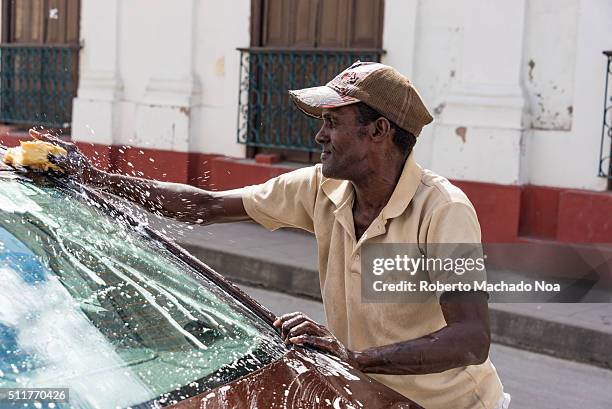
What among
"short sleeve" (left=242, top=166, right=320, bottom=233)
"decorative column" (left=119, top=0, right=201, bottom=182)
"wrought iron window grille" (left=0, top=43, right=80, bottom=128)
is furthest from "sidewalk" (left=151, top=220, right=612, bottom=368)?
"wrought iron window grille" (left=0, top=43, right=80, bottom=128)

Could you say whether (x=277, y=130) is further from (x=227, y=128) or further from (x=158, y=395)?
(x=158, y=395)

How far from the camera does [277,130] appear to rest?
9.44 m

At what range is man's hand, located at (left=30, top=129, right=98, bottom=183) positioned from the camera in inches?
103

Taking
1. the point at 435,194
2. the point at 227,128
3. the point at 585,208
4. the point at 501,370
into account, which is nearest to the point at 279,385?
the point at 435,194

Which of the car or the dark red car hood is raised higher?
the car

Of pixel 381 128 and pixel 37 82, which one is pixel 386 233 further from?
pixel 37 82

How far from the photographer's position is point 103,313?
2.33 metres

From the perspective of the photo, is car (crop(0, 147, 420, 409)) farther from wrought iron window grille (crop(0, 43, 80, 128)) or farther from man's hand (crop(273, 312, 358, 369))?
wrought iron window grille (crop(0, 43, 80, 128))

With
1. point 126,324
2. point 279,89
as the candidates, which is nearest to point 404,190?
point 126,324

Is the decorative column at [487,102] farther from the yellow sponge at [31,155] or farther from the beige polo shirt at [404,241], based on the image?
the yellow sponge at [31,155]

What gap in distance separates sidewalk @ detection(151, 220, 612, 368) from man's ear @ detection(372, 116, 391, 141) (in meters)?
1.05

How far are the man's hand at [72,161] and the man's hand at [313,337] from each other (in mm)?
759

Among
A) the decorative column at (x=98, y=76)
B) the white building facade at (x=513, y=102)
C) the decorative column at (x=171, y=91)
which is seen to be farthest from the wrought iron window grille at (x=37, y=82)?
the white building facade at (x=513, y=102)

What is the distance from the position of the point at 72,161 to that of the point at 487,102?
5.42m
